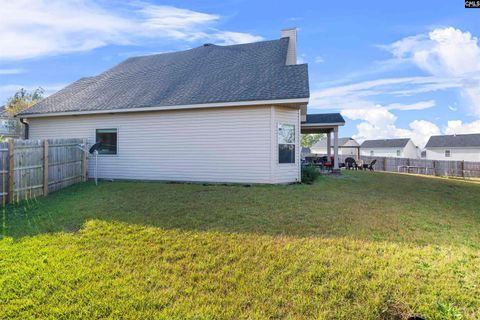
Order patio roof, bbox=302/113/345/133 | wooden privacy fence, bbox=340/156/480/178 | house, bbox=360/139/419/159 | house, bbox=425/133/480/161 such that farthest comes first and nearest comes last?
house, bbox=360/139/419/159 < house, bbox=425/133/480/161 < wooden privacy fence, bbox=340/156/480/178 < patio roof, bbox=302/113/345/133

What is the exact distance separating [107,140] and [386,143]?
4799 cm

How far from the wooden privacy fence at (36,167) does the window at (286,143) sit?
760 cm

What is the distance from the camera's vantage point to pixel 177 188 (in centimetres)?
912

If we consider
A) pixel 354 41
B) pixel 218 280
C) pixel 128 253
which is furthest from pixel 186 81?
pixel 218 280

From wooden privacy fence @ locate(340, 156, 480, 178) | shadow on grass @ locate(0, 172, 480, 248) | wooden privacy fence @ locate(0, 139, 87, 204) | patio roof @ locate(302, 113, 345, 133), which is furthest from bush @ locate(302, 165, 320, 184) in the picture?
wooden privacy fence @ locate(340, 156, 480, 178)

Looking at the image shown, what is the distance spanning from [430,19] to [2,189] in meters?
14.9

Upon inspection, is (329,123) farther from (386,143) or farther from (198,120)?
(386,143)

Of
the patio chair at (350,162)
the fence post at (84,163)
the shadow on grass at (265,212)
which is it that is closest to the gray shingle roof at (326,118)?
the patio chair at (350,162)

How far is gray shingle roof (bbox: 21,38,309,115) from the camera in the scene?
1014 centimetres

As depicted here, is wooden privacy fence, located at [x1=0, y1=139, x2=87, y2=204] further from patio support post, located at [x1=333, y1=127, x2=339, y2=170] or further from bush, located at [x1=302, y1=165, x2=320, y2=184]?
patio support post, located at [x1=333, y1=127, x2=339, y2=170]

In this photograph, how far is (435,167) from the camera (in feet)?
77.7

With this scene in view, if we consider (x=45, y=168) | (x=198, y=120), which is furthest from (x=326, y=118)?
(x=45, y=168)

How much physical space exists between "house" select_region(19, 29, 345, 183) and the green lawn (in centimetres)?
311

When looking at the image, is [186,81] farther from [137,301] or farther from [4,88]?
[4,88]
